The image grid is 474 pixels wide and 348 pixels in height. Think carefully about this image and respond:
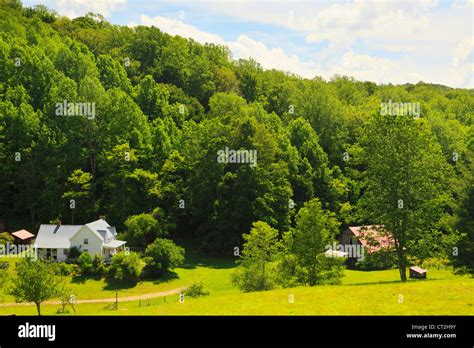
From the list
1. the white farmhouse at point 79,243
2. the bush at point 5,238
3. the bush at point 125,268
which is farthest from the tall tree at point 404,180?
the bush at point 5,238

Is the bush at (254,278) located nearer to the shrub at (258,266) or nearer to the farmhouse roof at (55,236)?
the shrub at (258,266)

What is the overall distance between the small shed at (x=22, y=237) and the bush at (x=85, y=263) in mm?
8183

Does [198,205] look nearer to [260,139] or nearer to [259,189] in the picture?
[259,189]

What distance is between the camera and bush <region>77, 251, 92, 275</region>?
167ft

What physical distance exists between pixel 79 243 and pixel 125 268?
25.5 ft

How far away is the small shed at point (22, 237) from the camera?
56.1 m

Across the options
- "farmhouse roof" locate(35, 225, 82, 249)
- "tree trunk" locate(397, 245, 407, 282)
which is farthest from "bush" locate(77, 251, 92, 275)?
"tree trunk" locate(397, 245, 407, 282)

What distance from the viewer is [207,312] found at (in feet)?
76.8

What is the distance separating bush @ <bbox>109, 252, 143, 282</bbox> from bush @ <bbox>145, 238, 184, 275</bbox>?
130 centimetres

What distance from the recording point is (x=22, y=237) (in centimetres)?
5600

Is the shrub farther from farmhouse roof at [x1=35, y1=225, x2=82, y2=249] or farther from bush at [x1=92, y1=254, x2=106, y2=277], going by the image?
farmhouse roof at [x1=35, y1=225, x2=82, y2=249]

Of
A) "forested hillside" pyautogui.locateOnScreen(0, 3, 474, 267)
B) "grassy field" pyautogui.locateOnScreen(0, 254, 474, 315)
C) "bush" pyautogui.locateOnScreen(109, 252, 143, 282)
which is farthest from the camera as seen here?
"forested hillside" pyautogui.locateOnScreen(0, 3, 474, 267)
